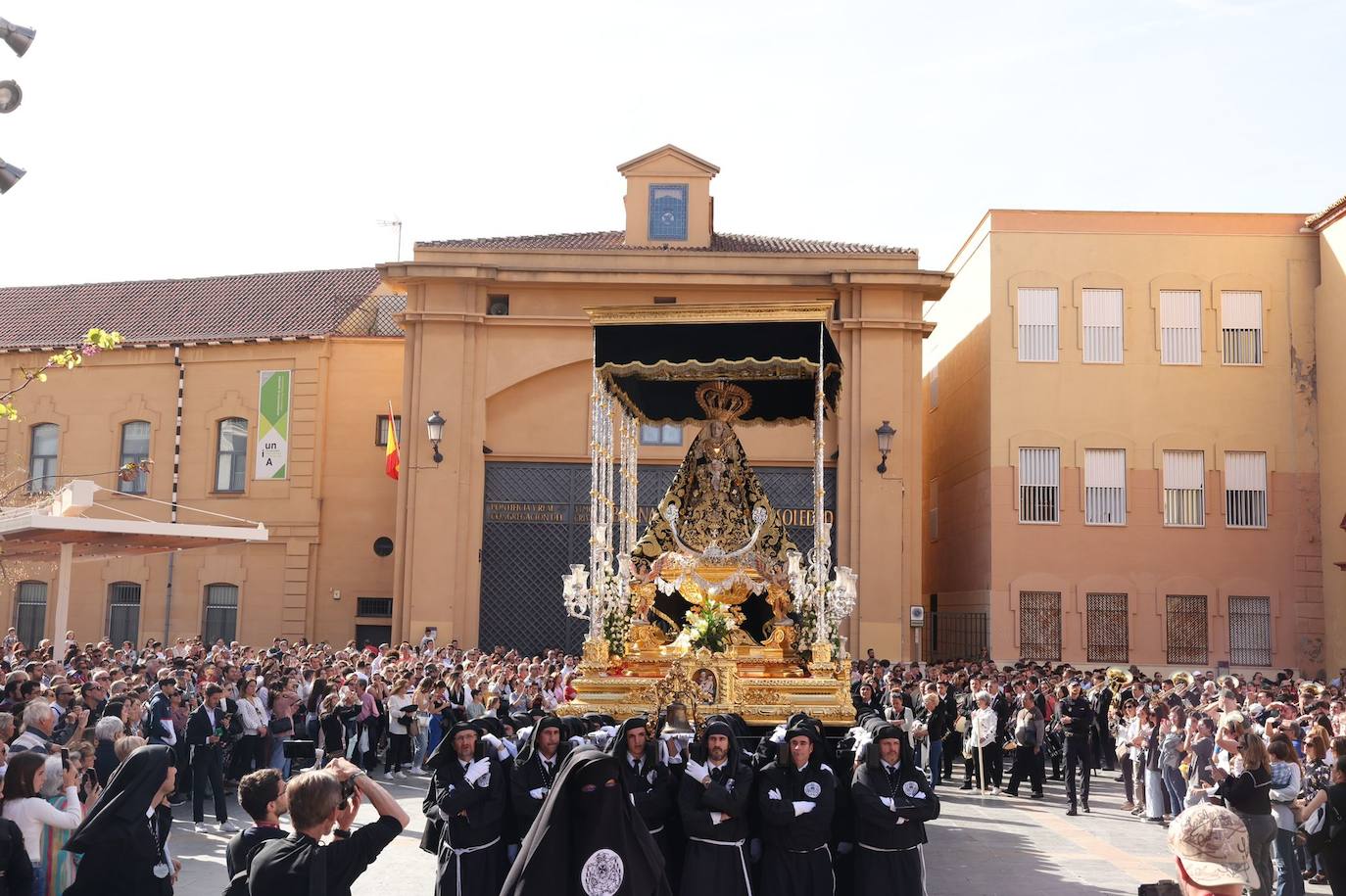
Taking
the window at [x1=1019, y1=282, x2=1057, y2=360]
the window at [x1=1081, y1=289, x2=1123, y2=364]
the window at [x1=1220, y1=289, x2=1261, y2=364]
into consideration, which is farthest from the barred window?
the window at [x1=1220, y1=289, x2=1261, y2=364]

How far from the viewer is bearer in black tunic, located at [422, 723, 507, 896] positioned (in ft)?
27.5

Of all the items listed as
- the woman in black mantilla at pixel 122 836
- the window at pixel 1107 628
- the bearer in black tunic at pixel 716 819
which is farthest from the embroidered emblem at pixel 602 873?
the window at pixel 1107 628

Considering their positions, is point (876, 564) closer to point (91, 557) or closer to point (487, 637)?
point (487, 637)

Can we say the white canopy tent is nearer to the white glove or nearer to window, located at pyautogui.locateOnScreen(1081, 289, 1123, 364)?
the white glove

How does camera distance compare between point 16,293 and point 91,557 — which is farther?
point 16,293

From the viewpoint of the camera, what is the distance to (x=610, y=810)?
6551mm

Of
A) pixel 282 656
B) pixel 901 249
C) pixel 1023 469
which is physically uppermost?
pixel 901 249

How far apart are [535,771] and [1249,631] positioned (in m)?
22.5

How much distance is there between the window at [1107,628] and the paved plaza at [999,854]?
33.4 feet

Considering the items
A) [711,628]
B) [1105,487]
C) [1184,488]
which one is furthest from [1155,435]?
[711,628]

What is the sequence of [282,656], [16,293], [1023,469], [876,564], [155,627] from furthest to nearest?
[16,293]
[155,627]
[1023,469]
[876,564]
[282,656]

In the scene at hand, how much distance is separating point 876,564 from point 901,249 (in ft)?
21.4

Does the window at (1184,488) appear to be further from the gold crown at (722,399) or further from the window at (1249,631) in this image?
the gold crown at (722,399)

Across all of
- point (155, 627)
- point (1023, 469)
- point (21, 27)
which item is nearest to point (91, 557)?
point (155, 627)
